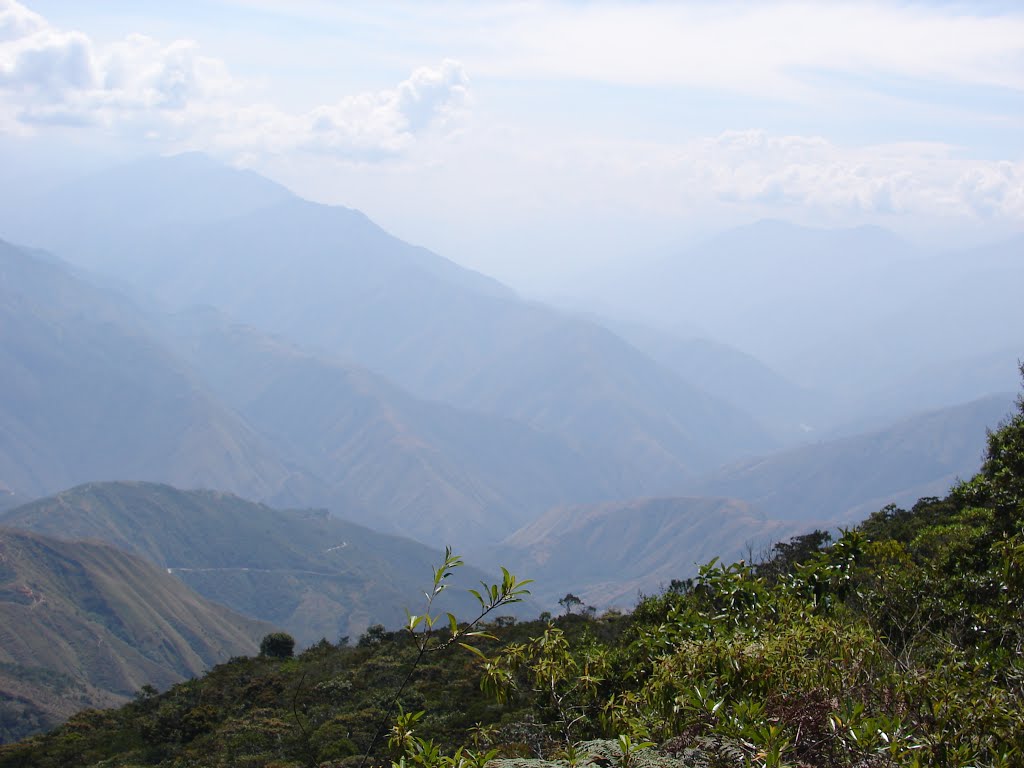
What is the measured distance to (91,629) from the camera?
112688 mm

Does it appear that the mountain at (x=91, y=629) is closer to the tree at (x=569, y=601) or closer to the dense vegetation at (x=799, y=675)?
the tree at (x=569, y=601)

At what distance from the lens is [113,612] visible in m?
123

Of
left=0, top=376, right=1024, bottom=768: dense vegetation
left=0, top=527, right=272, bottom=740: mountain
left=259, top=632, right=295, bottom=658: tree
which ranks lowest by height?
left=0, top=527, right=272, bottom=740: mountain

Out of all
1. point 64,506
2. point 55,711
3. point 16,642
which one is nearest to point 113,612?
point 16,642

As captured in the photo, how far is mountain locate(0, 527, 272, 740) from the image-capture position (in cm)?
8788

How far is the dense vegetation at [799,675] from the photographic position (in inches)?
314

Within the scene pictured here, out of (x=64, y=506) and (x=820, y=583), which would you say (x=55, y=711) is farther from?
(x=64, y=506)

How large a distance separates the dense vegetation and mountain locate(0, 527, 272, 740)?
240ft

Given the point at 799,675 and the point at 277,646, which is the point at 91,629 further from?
the point at 799,675

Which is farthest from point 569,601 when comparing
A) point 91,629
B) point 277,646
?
point 91,629

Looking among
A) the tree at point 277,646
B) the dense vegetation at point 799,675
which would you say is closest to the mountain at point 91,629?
the tree at point 277,646

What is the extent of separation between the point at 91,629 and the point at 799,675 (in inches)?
4870

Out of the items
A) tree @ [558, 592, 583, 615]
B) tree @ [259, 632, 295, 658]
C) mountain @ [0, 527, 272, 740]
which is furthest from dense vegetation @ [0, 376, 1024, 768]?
mountain @ [0, 527, 272, 740]

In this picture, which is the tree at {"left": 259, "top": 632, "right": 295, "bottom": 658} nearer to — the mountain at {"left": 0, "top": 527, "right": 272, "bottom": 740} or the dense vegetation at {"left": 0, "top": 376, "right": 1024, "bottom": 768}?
the dense vegetation at {"left": 0, "top": 376, "right": 1024, "bottom": 768}
